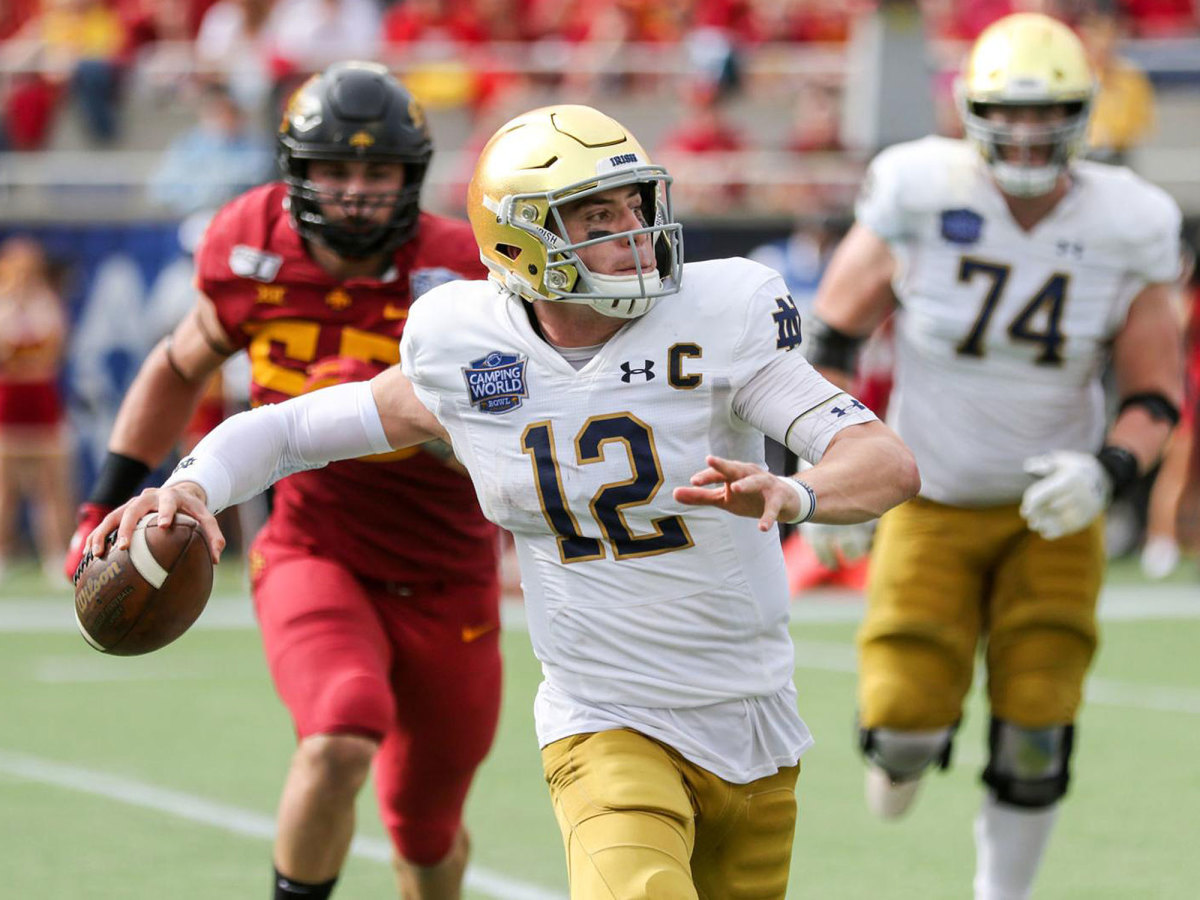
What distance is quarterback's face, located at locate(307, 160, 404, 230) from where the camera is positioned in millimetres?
4211

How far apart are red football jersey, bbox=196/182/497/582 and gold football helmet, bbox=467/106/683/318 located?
0.91m

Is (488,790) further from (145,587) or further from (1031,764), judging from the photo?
(145,587)

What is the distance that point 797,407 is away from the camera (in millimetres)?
3182

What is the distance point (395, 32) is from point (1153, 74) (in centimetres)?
508

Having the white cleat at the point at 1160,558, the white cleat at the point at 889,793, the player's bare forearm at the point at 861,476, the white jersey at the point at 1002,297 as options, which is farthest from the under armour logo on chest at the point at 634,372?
the white cleat at the point at 1160,558

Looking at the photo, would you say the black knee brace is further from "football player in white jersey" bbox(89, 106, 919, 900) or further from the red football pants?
"football player in white jersey" bbox(89, 106, 919, 900)

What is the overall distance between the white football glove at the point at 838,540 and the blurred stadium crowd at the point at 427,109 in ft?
21.9

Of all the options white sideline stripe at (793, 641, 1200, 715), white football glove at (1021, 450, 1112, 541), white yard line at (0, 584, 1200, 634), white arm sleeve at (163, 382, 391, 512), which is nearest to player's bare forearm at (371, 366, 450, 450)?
white arm sleeve at (163, 382, 391, 512)

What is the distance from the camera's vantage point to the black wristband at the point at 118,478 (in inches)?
172

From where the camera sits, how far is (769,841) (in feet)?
11.0

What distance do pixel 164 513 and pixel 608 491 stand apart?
0.72m

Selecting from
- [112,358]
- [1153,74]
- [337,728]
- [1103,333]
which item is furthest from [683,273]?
[1153,74]

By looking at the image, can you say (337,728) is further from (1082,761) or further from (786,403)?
(1082,761)

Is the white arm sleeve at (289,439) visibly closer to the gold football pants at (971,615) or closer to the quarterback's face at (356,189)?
the quarterback's face at (356,189)
